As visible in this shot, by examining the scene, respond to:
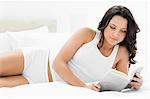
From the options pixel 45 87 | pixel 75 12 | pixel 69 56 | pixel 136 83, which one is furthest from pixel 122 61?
pixel 75 12

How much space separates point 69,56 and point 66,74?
0.12 metres

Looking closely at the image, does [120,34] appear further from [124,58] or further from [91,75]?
[91,75]

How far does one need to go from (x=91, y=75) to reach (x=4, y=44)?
690 mm

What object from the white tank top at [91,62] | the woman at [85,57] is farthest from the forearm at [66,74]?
the white tank top at [91,62]

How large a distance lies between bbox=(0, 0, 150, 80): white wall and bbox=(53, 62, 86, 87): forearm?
46.5 inches

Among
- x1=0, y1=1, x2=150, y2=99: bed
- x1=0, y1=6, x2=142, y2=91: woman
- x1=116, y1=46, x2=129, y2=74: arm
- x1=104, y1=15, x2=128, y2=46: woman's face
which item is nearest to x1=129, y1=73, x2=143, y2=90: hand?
x1=0, y1=6, x2=142, y2=91: woman

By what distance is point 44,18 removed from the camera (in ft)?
9.98

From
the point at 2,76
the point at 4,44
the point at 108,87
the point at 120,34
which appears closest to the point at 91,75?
the point at 108,87

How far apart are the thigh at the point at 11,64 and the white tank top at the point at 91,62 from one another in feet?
1.00

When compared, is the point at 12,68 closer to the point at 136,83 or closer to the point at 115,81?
the point at 115,81

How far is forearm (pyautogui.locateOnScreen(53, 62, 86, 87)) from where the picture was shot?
1.86 meters

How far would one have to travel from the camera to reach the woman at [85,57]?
1919 millimetres

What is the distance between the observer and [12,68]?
6.43 feet

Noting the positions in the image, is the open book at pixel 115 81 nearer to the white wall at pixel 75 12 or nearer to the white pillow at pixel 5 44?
the white pillow at pixel 5 44
